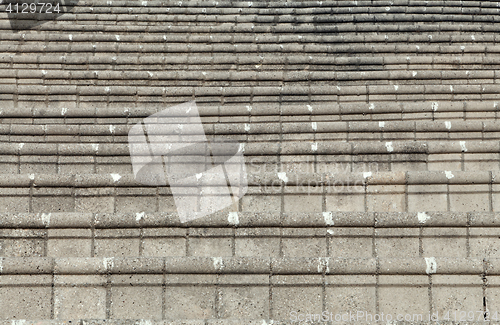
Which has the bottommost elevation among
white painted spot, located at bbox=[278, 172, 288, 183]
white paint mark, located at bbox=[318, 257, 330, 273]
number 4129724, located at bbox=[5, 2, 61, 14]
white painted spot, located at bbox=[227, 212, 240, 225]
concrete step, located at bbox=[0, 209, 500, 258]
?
white paint mark, located at bbox=[318, 257, 330, 273]

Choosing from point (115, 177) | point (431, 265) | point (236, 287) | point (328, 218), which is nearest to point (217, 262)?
point (236, 287)

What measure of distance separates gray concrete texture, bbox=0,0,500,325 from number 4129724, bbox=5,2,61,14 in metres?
0.31

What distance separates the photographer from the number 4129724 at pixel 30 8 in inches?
413

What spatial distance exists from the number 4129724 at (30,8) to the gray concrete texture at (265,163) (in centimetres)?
31

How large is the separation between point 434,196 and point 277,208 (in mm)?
2045

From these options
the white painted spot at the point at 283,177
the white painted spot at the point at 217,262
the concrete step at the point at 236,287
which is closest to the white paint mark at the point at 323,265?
the concrete step at the point at 236,287

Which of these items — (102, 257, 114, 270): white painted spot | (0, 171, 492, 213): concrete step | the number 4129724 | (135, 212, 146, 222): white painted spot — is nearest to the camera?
(102, 257, 114, 270): white painted spot

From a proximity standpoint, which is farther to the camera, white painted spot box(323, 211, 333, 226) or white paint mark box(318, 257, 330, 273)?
white painted spot box(323, 211, 333, 226)

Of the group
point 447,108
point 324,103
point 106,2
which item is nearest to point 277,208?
point 324,103

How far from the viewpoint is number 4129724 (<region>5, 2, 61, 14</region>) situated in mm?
10484

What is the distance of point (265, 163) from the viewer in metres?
6.33

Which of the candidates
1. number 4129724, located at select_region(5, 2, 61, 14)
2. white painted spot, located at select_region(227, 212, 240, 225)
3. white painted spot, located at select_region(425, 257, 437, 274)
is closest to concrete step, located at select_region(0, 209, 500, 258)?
white painted spot, located at select_region(227, 212, 240, 225)

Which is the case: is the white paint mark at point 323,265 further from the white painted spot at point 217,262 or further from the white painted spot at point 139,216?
the white painted spot at point 139,216

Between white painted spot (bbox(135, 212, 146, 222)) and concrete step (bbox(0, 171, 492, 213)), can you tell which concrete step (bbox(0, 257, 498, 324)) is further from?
concrete step (bbox(0, 171, 492, 213))
